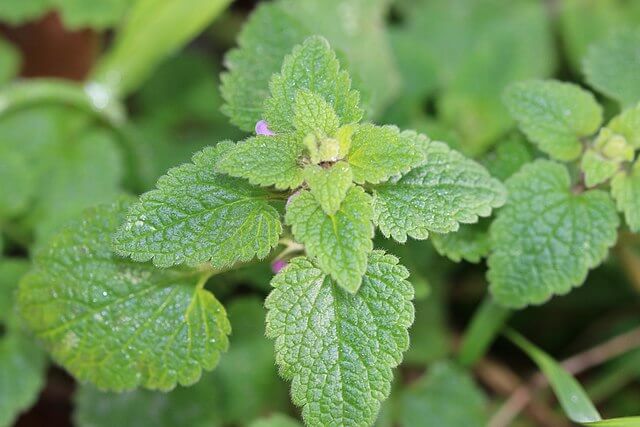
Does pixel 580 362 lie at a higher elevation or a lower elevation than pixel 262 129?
lower

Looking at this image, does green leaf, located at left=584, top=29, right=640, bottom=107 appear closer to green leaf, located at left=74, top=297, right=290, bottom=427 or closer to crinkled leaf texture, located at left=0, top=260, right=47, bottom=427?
green leaf, located at left=74, top=297, right=290, bottom=427

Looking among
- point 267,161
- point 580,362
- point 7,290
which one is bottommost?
point 580,362

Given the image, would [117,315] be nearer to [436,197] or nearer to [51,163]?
[436,197]

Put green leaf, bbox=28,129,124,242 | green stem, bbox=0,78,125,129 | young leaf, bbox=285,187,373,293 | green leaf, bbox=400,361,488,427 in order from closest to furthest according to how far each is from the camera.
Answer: young leaf, bbox=285,187,373,293
green leaf, bbox=400,361,488,427
green leaf, bbox=28,129,124,242
green stem, bbox=0,78,125,129

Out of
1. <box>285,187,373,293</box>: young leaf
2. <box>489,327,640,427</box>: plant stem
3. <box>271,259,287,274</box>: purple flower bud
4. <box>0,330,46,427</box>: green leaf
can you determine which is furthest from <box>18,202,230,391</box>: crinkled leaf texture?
<box>489,327,640,427</box>: plant stem

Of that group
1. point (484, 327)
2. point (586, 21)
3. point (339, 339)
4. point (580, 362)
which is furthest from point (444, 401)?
point (586, 21)

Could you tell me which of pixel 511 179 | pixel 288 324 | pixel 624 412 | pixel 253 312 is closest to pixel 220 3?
pixel 253 312

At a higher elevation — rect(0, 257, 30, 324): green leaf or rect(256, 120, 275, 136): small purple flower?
rect(256, 120, 275, 136): small purple flower
